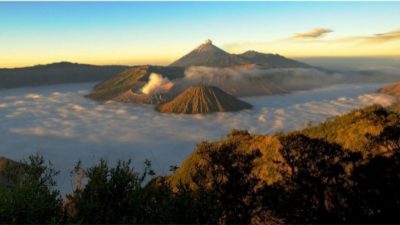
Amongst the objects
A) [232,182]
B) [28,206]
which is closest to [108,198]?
[28,206]

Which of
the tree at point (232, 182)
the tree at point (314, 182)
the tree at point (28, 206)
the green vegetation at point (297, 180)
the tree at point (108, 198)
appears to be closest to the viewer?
the tree at point (28, 206)

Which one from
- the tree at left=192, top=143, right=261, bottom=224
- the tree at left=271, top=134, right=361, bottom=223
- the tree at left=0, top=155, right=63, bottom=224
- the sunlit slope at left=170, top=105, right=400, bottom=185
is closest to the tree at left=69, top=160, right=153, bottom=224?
the tree at left=0, top=155, right=63, bottom=224

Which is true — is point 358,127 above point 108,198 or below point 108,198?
above

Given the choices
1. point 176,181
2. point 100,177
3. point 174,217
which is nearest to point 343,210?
point 174,217

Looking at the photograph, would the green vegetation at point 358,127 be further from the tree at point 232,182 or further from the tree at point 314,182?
the tree at point 232,182

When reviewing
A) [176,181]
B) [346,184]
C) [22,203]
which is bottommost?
[176,181]

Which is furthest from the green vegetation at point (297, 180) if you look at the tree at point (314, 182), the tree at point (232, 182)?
the tree at point (232, 182)

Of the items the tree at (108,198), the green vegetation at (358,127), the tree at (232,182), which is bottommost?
the tree at (232,182)

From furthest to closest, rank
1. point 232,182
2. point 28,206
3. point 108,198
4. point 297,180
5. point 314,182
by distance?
point 232,182, point 297,180, point 314,182, point 108,198, point 28,206

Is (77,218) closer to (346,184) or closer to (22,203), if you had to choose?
(22,203)

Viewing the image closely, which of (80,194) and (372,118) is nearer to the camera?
(80,194)

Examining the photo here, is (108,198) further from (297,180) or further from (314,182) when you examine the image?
(314,182)
